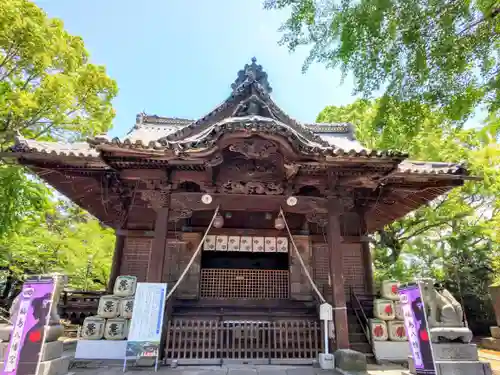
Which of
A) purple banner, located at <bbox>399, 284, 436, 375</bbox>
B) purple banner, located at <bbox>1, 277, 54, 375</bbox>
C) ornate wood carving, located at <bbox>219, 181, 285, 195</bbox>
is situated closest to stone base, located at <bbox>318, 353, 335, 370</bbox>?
purple banner, located at <bbox>399, 284, 436, 375</bbox>

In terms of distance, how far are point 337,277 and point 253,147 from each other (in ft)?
11.8

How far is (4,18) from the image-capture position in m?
8.73

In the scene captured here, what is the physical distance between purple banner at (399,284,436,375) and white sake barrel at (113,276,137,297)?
6.61 metres

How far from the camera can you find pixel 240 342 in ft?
23.0

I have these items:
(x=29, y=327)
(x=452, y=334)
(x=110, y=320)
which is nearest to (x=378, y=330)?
(x=452, y=334)

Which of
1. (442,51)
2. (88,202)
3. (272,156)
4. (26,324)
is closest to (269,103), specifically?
(272,156)

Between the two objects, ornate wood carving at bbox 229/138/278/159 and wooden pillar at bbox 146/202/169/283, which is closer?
wooden pillar at bbox 146/202/169/283

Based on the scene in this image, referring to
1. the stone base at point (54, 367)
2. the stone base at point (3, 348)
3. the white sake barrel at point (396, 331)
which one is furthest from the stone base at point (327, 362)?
the stone base at point (3, 348)

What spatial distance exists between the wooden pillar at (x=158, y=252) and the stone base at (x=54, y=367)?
2.03 metres

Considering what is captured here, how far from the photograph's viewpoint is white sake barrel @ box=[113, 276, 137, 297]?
809 cm

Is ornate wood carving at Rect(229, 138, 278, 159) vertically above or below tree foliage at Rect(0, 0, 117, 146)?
below

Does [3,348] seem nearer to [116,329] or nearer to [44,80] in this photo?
[116,329]

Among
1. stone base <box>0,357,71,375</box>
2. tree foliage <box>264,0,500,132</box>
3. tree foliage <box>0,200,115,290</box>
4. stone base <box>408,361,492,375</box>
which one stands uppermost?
tree foliage <box>264,0,500,132</box>

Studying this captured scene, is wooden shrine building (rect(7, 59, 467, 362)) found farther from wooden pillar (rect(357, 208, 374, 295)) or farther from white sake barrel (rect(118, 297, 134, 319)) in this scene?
white sake barrel (rect(118, 297, 134, 319))
